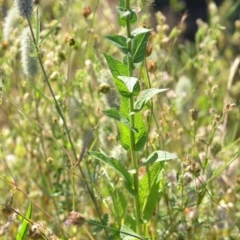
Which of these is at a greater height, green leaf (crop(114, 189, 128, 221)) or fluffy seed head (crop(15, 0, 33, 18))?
fluffy seed head (crop(15, 0, 33, 18))

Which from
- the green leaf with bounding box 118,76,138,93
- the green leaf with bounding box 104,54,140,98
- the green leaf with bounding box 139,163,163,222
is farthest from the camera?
the green leaf with bounding box 139,163,163,222

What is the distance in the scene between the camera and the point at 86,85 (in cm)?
201

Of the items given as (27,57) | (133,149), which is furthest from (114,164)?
(27,57)

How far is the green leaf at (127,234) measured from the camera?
4.17 feet

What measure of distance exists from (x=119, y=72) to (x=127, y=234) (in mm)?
322

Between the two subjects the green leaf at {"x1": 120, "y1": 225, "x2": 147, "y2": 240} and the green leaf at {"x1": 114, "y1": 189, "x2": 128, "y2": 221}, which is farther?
the green leaf at {"x1": 114, "y1": 189, "x2": 128, "y2": 221}

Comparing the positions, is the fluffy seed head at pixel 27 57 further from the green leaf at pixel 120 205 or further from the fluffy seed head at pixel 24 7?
the green leaf at pixel 120 205

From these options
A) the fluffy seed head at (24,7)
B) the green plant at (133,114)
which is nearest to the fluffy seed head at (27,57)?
the fluffy seed head at (24,7)

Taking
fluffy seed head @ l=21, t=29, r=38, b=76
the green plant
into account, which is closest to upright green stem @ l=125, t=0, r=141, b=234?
the green plant

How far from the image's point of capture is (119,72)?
127cm

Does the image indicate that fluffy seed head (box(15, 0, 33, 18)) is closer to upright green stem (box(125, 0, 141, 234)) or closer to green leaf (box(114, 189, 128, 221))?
upright green stem (box(125, 0, 141, 234))

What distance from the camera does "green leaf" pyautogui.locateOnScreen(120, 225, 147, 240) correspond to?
1.27 metres

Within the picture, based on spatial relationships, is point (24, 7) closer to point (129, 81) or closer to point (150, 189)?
point (129, 81)

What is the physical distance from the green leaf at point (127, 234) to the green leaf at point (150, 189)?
82 mm
